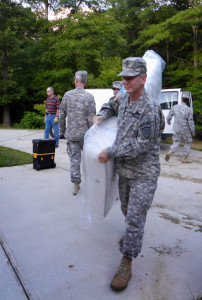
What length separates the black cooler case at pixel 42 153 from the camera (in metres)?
5.93

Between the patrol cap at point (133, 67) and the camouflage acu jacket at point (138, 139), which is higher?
the patrol cap at point (133, 67)

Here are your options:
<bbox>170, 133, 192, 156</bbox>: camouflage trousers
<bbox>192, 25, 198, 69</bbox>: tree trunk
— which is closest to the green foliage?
<bbox>192, 25, 198, 69</bbox>: tree trunk

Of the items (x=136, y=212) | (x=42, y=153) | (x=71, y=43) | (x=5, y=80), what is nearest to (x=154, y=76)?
(x=136, y=212)

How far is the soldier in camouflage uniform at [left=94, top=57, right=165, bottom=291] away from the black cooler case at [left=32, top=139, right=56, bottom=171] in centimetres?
372

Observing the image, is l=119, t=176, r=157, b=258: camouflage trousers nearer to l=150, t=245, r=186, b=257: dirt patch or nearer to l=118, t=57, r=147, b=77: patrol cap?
l=150, t=245, r=186, b=257: dirt patch

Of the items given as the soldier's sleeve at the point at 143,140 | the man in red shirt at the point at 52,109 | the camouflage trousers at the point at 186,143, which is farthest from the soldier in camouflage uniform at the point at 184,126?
the soldier's sleeve at the point at 143,140

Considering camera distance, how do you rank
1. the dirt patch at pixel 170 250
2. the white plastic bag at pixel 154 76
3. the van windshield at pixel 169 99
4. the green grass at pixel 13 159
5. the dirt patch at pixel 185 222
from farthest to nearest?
the van windshield at pixel 169 99
the green grass at pixel 13 159
the dirt patch at pixel 185 222
the white plastic bag at pixel 154 76
the dirt patch at pixel 170 250

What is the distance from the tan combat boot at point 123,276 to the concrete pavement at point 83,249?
0.17 feet

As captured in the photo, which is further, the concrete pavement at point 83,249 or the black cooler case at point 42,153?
the black cooler case at point 42,153

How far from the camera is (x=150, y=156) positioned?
2.41 meters

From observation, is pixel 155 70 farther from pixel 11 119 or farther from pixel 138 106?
pixel 11 119

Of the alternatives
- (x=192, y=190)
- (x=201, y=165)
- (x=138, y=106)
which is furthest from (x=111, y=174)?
(x=201, y=165)

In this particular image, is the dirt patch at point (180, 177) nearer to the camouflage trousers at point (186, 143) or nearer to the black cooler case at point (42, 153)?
the camouflage trousers at point (186, 143)

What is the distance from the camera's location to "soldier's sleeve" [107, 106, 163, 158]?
2.23m
